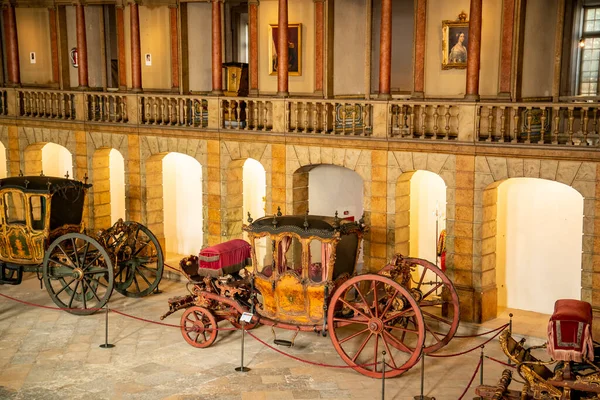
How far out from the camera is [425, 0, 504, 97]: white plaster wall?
18.2 meters

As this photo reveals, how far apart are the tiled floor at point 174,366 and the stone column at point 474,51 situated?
15.7 ft

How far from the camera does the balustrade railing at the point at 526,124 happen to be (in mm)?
15804

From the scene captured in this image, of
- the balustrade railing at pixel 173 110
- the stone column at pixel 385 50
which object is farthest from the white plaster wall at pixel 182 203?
the stone column at pixel 385 50

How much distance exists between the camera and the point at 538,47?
18.6m

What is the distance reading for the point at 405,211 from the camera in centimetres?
1859

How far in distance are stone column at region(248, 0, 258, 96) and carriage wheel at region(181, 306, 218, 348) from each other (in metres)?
7.94

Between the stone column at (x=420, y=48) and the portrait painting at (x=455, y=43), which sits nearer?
the portrait painting at (x=455, y=43)

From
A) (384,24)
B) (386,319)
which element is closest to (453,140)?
(384,24)

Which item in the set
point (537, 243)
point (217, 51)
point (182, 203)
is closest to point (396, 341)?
point (537, 243)

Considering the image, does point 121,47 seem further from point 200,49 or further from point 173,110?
point 173,110

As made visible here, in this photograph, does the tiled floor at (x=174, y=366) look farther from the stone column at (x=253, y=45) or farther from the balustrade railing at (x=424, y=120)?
the stone column at (x=253, y=45)

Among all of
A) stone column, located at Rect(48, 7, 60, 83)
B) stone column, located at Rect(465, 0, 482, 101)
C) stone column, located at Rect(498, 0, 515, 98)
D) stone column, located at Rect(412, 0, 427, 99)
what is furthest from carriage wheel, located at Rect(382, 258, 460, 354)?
stone column, located at Rect(48, 7, 60, 83)

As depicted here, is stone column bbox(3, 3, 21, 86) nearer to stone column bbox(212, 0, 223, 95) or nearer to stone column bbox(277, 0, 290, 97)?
stone column bbox(212, 0, 223, 95)

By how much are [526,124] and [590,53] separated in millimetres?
3175
